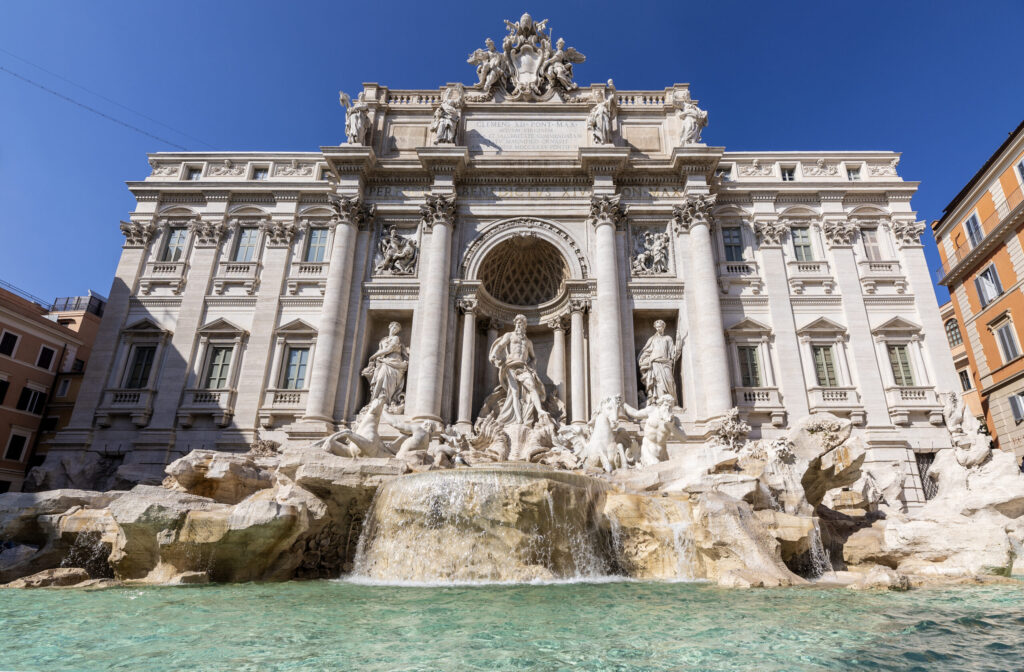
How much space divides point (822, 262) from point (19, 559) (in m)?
25.5

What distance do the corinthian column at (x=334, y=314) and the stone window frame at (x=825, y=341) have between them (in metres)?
17.0

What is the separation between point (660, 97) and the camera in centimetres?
2445

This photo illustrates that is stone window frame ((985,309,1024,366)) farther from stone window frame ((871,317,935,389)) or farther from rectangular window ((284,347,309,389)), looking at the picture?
rectangular window ((284,347,309,389))

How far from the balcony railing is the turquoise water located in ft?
65.7

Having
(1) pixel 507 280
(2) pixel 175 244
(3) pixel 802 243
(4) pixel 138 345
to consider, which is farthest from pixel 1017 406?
(2) pixel 175 244

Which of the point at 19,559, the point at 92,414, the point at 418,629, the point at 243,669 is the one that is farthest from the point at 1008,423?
the point at 92,414

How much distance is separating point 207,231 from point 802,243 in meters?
24.5

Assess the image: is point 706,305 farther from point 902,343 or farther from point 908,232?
point 908,232

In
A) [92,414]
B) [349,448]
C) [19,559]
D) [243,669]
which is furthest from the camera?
[92,414]

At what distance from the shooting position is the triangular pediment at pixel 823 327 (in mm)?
20656

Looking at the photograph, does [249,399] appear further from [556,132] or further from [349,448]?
[556,132]

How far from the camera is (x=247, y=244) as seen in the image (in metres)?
23.3

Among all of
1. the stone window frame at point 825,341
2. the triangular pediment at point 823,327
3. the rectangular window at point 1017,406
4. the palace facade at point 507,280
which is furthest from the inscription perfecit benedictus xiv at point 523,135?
the rectangular window at point 1017,406

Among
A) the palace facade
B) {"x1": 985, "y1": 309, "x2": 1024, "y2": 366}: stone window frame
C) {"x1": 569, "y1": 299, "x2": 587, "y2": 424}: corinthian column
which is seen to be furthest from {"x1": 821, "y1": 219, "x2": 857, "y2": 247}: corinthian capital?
{"x1": 569, "y1": 299, "x2": 587, "y2": 424}: corinthian column
